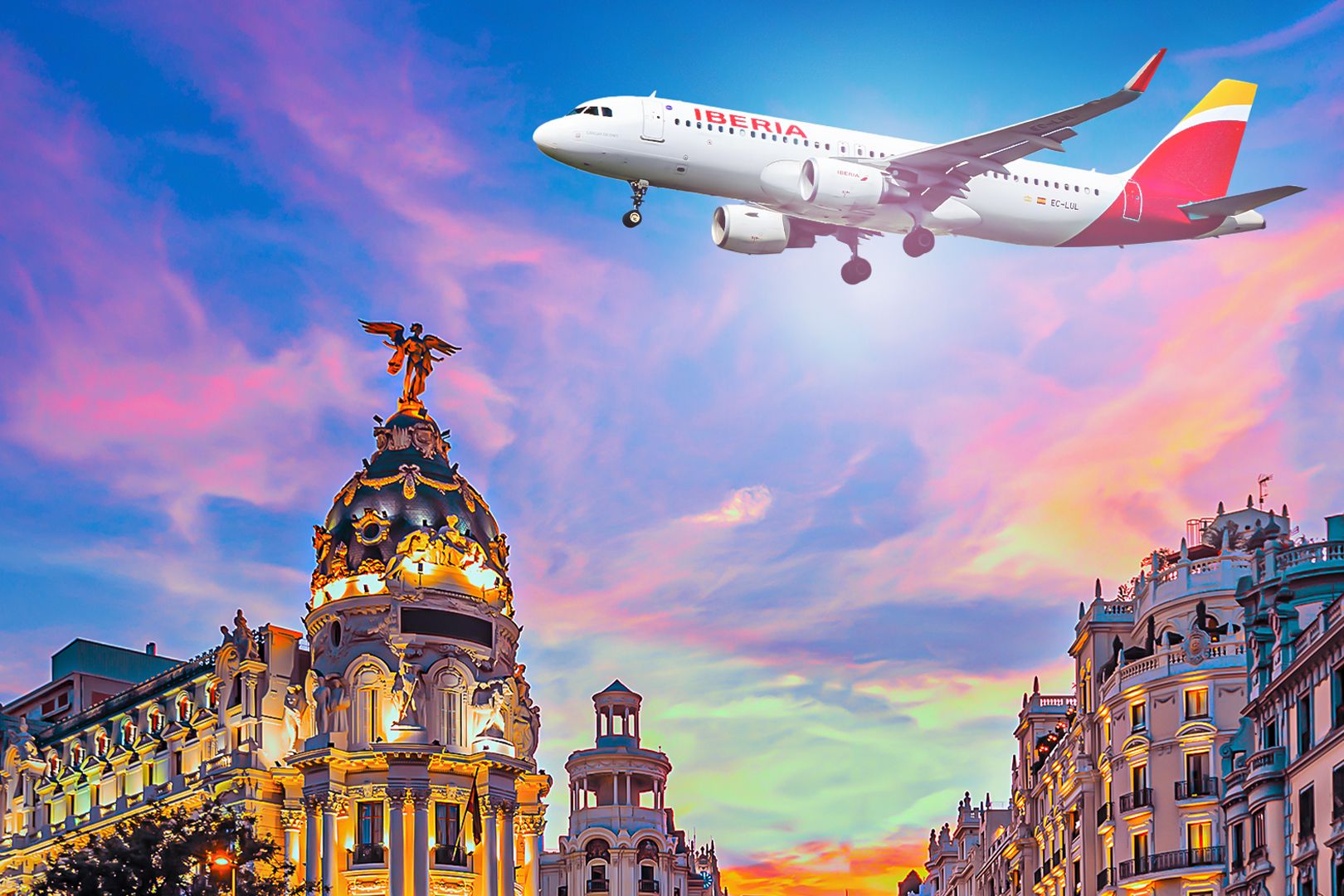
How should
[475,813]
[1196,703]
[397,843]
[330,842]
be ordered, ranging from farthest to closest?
[330,842]
[397,843]
[1196,703]
[475,813]

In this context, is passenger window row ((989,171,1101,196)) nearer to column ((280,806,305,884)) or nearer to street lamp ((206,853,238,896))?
street lamp ((206,853,238,896))

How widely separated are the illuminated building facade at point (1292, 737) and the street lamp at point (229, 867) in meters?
40.4

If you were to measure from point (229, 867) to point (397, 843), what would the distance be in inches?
1062

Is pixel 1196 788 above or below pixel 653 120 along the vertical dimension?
below

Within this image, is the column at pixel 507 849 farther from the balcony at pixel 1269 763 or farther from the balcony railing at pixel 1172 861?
the balcony at pixel 1269 763

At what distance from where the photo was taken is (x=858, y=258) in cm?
5253

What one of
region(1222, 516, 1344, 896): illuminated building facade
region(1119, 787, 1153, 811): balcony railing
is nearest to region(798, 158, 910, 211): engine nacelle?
region(1222, 516, 1344, 896): illuminated building facade

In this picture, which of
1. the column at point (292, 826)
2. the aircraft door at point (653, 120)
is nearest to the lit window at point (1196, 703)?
the column at point (292, 826)

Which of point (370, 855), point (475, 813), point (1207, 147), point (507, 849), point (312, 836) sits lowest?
point (370, 855)

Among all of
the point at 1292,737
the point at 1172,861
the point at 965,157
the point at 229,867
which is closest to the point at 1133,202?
the point at 965,157

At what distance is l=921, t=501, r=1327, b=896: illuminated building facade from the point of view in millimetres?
99938

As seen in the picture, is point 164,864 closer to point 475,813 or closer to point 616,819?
point 475,813

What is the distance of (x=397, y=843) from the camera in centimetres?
11200

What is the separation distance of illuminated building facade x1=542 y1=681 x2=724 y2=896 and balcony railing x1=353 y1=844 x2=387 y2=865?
39.4m
